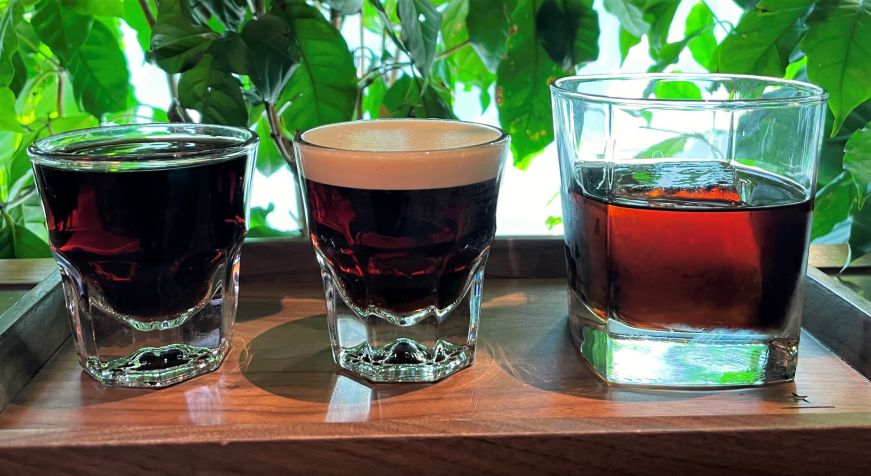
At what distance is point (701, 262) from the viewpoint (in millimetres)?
473

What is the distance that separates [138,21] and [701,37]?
0.60 metres

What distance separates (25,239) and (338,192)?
448 mm

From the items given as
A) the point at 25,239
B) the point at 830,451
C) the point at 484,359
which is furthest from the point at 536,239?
the point at 25,239

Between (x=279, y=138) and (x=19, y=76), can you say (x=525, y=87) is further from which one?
(x=19, y=76)

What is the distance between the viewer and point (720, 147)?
522mm

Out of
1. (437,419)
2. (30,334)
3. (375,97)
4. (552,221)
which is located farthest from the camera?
(552,221)

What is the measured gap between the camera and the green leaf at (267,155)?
820 millimetres

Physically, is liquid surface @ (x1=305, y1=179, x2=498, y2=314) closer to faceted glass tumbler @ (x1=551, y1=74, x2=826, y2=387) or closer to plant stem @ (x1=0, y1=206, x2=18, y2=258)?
faceted glass tumbler @ (x1=551, y1=74, x2=826, y2=387)

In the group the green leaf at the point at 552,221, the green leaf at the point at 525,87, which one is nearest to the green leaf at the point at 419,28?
the green leaf at the point at 525,87

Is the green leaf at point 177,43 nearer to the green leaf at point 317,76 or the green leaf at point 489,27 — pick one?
the green leaf at point 317,76

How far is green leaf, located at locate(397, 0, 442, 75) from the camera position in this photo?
60cm

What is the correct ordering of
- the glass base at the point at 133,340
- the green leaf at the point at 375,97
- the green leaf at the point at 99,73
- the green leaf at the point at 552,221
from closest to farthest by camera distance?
the glass base at the point at 133,340, the green leaf at the point at 99,73, the green leaf at the point at 375,97, the green leaf at the point at 552,221

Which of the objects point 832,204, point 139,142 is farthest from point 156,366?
point 832,204

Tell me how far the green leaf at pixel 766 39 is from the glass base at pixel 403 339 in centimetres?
25
